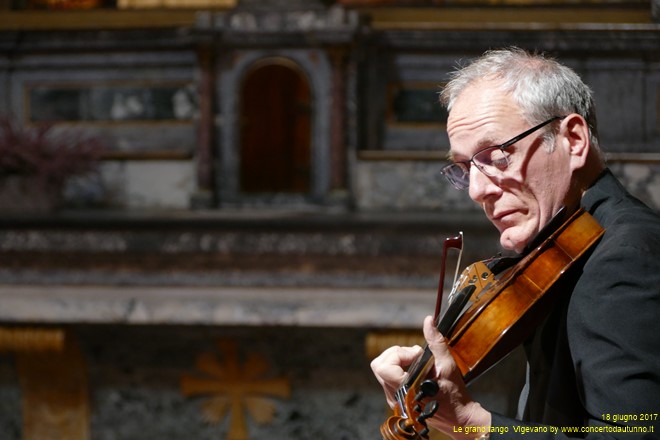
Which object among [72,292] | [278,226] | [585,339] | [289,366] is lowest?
[289,366]

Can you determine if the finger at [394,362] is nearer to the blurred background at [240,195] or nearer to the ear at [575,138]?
the ear at [575,138]

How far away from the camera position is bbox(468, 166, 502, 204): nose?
1.51m

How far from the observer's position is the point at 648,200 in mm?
3965

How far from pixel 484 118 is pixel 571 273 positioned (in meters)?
0.28

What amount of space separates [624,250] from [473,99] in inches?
13.9

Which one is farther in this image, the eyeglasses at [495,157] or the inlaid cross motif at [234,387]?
the inlaid cross motif at [234,387]

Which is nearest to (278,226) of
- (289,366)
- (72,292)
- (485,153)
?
(289,366)

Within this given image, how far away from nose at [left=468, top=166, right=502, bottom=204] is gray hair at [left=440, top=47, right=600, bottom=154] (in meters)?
0.12

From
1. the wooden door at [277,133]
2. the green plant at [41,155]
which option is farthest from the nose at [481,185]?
the wooden door at [277,133]

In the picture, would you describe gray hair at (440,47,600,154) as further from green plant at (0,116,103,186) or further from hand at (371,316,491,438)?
green plant at (0,116,103,186)

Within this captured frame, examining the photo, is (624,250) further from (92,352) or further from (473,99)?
(92,352)

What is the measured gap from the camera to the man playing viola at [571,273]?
4.07 ft

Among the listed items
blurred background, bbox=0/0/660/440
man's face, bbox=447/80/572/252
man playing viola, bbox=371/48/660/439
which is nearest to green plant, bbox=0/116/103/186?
blurred background, bbox=0/0/660/440

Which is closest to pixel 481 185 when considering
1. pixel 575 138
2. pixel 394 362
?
pixel 575 138
